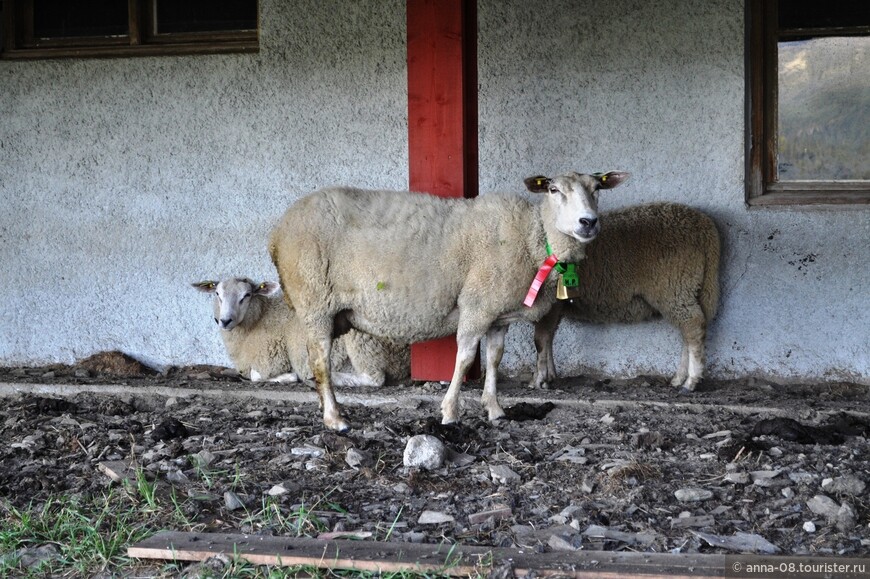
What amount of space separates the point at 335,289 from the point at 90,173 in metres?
3.23

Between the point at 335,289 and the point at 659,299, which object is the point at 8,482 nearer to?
the point at 335,289

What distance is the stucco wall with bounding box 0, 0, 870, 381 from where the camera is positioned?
24.9 ft

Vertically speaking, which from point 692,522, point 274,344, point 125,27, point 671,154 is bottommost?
point 692,522

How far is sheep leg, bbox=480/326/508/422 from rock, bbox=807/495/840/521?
2307 millimetres

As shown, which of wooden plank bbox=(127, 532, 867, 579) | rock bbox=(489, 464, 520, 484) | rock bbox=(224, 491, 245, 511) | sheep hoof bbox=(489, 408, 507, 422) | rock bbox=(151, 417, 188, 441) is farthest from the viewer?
sheep hoof bbox=(489, 408, 507, 422)

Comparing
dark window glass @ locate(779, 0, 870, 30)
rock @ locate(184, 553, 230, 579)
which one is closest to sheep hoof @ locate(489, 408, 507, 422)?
rock @ locate(184, 553, 230, 579)

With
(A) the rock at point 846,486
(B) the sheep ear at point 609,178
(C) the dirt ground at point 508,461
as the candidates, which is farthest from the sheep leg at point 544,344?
(A) the rock at point 846,486

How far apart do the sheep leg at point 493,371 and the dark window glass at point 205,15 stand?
3480 millimetres

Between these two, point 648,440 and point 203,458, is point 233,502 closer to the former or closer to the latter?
point 203,458

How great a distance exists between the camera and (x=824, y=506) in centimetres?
438

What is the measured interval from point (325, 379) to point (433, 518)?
6.83 ft

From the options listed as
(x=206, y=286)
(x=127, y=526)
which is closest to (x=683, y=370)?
(x=206, y=286)

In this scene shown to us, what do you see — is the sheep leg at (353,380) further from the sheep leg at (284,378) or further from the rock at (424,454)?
the rock at (424,454)

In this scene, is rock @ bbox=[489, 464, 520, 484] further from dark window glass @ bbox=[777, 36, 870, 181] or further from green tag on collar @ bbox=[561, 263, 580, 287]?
dark window glass @ bbox=[777, 36, 870, 181]
